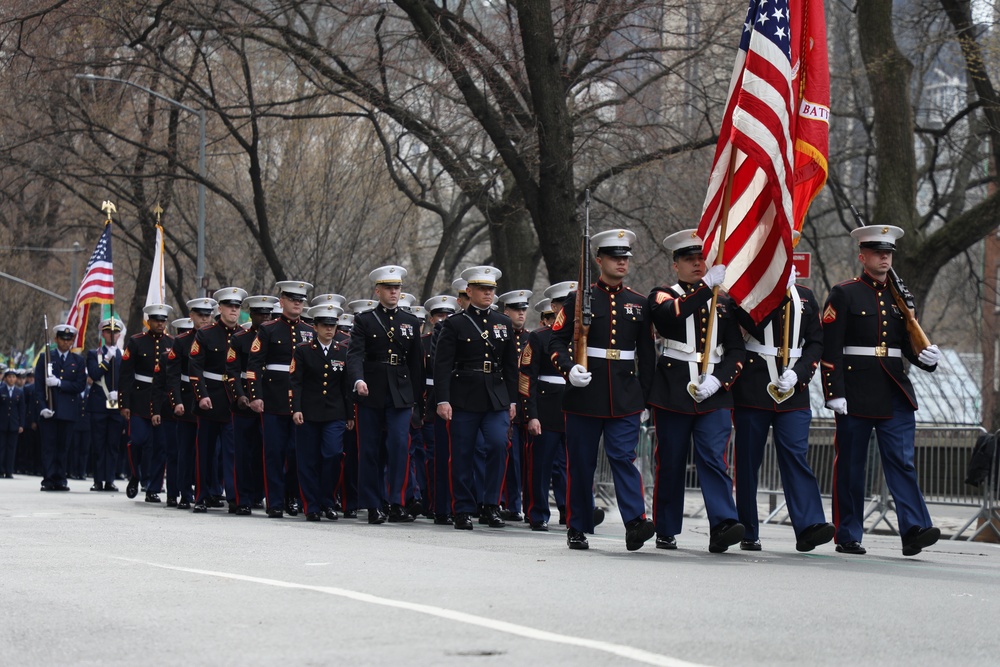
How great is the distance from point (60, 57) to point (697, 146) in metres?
9.81

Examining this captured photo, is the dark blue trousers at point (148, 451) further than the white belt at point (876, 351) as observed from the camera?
Yes

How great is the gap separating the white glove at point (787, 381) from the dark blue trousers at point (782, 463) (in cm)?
25

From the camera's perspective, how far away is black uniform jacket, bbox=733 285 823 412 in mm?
11180

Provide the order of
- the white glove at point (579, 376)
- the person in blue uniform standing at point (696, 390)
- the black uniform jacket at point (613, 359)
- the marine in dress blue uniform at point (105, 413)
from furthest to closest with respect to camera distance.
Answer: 1. the marine in dress blue uniform at point (105, 413)
2. the black uniform jacket at point (613, 359)
3. the person in blue uniform standing at point (696, 390)
4. the white glove at point (579, 376)

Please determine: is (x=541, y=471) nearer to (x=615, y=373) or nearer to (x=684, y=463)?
(x=684, y=463)

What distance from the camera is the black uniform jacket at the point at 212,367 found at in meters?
16.8

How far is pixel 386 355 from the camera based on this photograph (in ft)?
47.3

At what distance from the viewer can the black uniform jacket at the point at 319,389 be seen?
1517 cm

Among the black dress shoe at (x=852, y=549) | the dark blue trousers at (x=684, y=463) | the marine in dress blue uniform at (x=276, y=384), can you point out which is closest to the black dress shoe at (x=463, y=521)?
the marine in dress blue uniform at (x=276, y=384)

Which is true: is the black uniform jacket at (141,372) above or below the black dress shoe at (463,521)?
above

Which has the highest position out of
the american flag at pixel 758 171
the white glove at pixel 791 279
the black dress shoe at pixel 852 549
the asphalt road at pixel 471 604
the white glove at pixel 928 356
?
the american flag at pixel 758 171

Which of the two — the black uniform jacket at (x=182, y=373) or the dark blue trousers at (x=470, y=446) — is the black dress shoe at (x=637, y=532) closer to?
the dark blue trousers at (x=470, y=446)

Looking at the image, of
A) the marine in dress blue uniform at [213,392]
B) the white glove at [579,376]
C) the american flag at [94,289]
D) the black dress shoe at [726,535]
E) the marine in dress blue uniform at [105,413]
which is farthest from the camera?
the american flag at [94,289]

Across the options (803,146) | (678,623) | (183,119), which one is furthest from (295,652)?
(183,119)
